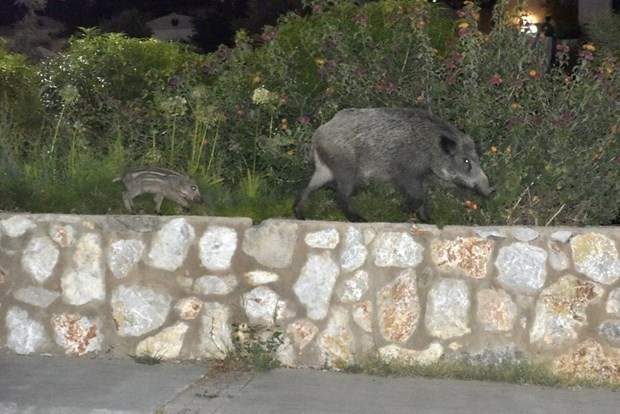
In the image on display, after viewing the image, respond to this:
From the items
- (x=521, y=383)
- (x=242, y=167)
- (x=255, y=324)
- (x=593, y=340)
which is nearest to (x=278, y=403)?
(x=255, y=324)

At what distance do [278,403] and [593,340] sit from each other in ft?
6.91

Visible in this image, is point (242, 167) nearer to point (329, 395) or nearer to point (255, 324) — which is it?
point (255, 324)

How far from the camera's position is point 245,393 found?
255 inches

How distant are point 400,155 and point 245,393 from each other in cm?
201

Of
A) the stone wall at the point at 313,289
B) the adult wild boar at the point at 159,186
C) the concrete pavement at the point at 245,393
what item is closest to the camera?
the concrete pavement at the point at 245,393

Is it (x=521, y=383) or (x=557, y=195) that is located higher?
(x=557, y=195)

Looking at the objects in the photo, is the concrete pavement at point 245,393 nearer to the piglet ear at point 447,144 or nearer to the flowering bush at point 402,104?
the flowering bush at point 402,104

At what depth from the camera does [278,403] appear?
20.4ft

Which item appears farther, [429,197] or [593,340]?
[429,197]

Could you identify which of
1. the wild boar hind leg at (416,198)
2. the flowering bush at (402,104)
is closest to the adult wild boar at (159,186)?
the flowering bush at (402,104)

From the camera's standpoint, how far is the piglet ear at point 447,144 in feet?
24.5

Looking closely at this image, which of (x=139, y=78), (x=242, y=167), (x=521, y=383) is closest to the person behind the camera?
(x=521, y=383)

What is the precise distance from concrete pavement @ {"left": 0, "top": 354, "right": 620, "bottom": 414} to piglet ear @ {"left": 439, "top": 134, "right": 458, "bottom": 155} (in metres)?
1.58

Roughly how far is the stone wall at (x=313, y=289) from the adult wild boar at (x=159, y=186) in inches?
14.7
